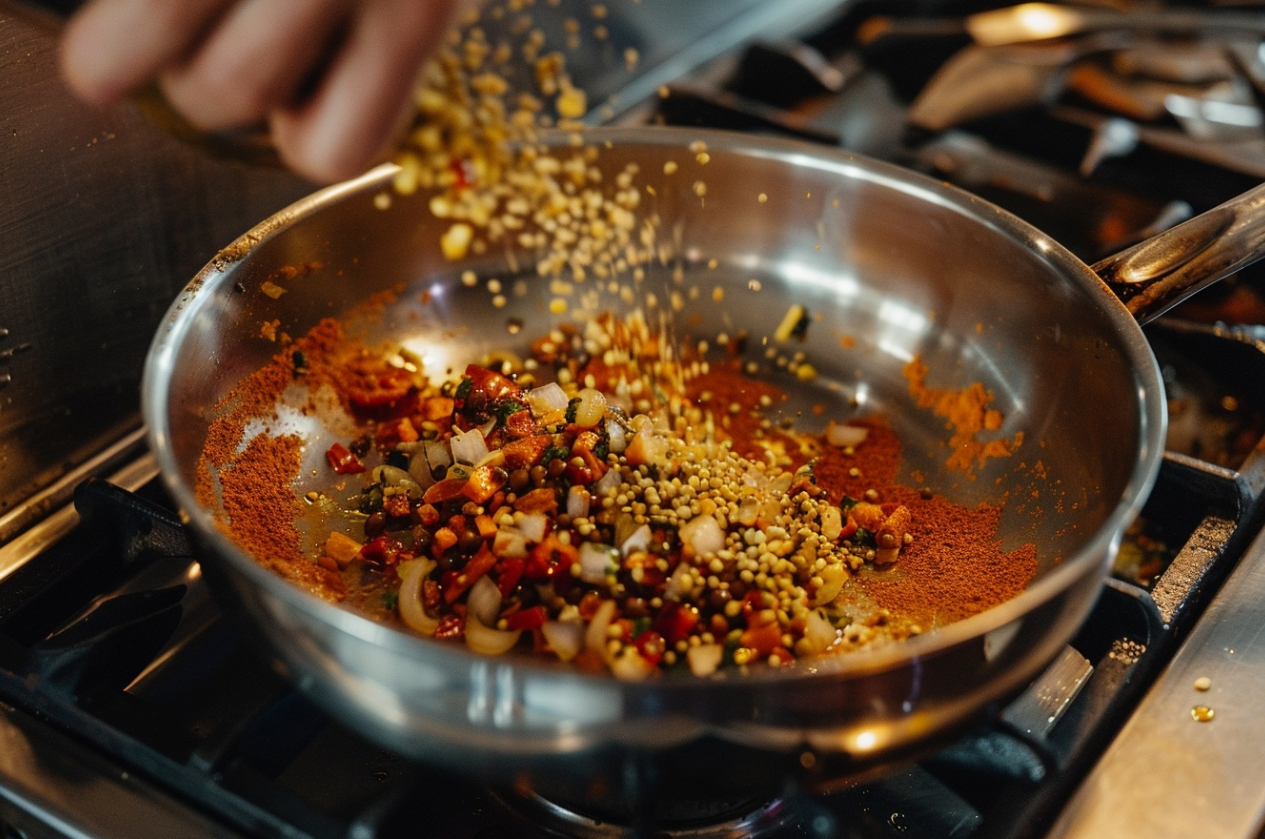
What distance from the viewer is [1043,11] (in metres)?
1.77

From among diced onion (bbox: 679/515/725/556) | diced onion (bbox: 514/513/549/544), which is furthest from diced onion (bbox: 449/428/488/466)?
diced onion (bbox: 679/515/725/556)

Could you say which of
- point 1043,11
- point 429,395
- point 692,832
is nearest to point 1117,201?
point 1043,11

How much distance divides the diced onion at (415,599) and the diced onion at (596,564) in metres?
0.13

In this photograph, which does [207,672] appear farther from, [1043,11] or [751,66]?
[1043,11]

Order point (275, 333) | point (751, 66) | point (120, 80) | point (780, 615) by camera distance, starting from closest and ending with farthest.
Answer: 1. point (120, 80)
2. point (780, 615)
3. point (275, 333)
4. point (751, 66)

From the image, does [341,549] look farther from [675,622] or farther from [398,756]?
[675,622]

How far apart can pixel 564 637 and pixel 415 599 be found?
142mm

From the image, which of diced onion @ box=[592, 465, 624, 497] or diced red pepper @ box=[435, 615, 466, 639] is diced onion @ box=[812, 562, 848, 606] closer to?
diced onion @ box=[592, 465, 624, 497]

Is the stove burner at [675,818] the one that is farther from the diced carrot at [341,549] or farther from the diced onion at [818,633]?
the diced carrot at [341,549]

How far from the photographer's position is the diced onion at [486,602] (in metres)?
0.86

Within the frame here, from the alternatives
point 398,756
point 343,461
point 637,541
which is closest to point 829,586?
point 637,541

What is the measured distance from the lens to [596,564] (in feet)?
2.89

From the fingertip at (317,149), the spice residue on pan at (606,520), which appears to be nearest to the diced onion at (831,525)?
the spice residue on pan at (606,520)

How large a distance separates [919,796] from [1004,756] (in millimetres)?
100
